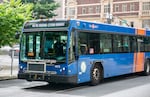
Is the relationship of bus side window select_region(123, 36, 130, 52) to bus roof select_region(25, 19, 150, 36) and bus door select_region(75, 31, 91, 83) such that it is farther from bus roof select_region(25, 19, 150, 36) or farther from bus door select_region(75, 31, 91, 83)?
bus door select_region(75, 31, 91, 83)

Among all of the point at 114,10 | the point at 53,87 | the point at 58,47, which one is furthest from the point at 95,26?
the point at 114,10

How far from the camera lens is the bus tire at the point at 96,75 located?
16.8 metres

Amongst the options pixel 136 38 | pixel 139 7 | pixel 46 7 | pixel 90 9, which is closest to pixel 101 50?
pixel 136 38

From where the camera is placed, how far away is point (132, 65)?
21062 millimetres

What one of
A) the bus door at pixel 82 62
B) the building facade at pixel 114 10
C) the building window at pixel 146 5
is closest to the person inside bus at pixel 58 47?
the bus door at pixel 82 62

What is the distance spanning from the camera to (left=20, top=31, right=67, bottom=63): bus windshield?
15070mm

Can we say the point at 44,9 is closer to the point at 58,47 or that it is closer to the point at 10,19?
the point at 10,19

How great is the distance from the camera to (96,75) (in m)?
17.1

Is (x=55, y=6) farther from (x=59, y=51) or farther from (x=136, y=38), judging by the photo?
(x=59, y=51)

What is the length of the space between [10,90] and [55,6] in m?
23.9

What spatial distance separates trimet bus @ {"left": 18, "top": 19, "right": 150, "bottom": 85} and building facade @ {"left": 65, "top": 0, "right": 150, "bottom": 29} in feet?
193

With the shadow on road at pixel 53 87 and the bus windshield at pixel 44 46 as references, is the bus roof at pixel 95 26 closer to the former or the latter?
the bus windshield at pixel 44 46

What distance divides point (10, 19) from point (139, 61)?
742cm

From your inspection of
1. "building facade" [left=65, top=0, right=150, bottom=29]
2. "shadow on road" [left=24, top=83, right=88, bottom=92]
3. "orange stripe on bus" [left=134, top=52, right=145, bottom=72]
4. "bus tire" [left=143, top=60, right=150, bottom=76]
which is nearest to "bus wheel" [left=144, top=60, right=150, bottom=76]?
"bus tire" [left=143, top=60, right=150, bottom=76]
